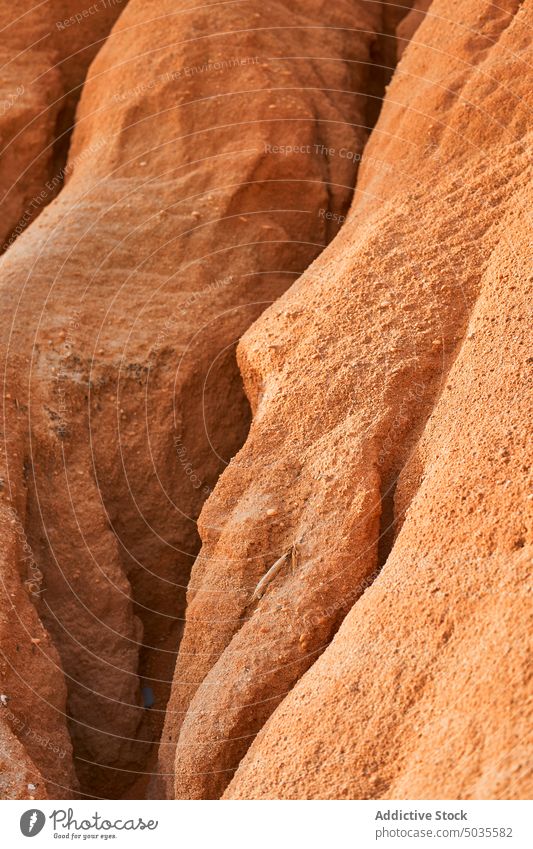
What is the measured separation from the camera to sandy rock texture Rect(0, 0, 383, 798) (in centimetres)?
747

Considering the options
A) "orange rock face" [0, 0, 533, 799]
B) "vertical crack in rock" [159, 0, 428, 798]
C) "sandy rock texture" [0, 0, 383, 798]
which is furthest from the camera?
"sandy rock texture" [0, 0, 383, 798]

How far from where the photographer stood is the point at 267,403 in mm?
7340

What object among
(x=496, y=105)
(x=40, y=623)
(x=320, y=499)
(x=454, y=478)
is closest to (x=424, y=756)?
(x=454, y=478)

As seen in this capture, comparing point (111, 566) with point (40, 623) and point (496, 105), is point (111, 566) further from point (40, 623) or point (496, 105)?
point (496, 105)

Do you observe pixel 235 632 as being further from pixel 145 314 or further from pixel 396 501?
pixel 145 314

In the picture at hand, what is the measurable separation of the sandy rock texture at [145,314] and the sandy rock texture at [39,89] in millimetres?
407

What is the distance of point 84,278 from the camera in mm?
8797

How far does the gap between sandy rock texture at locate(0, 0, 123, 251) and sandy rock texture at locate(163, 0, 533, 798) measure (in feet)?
12.4

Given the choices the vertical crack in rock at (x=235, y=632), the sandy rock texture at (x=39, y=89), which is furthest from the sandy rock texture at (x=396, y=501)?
the sandy rock texture at (x=39, y=89)

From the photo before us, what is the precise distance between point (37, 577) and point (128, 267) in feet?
9.62
